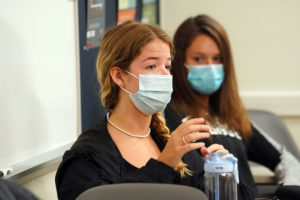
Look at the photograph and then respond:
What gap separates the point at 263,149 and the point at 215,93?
384 mm

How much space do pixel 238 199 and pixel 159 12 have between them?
1922 mm

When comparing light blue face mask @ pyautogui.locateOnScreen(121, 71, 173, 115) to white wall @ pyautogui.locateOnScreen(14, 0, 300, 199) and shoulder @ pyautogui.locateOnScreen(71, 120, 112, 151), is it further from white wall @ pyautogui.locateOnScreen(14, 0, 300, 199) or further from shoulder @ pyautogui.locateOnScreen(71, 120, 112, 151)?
white wall @ pyautogui.locateOnScreen(14, 0, 300, 199)

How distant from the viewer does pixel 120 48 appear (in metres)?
1.64

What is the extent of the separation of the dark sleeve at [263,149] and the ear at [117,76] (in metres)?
1.11

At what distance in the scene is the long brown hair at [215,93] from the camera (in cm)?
242

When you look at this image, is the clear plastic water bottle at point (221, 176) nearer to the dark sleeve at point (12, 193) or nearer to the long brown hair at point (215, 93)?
the dark sleeve at point (12, 193)

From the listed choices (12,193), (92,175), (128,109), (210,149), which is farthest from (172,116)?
(12,193)

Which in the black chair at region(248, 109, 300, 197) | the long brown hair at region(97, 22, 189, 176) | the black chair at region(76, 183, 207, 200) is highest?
the long brown hair at region(97, 22, 189, 176)

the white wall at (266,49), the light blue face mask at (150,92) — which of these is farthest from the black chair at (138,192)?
the white wall at (266,49)

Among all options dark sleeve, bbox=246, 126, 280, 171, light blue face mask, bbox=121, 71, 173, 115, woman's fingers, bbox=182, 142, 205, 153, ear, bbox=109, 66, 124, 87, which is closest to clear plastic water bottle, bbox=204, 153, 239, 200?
woman's fingers, bbox=182, 142, 205, 153

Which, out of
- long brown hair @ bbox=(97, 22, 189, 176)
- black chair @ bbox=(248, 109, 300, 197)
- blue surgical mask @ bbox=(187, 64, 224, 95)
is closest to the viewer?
long brown hair @ bbox=(97, 22, 189, 176)

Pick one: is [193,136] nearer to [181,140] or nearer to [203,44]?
[181,140]

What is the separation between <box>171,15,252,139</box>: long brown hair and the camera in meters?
2.42

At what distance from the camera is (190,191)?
1065mm
